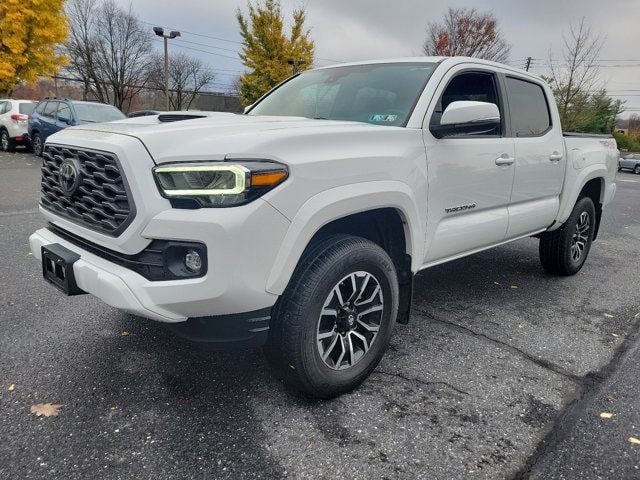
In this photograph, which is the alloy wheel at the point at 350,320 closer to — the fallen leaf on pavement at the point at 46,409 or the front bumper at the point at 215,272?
the front bumper at the point at 215,272

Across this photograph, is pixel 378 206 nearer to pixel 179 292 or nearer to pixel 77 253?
pixel 179 292

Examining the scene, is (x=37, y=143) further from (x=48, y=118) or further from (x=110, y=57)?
(x=110, y=57)

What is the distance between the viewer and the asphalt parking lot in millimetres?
2117

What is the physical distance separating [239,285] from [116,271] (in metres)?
0.58

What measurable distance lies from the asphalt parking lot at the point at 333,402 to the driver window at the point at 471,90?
151 cm

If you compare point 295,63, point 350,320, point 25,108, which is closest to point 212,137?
point 350,320

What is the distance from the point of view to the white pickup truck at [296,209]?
2.03 meters

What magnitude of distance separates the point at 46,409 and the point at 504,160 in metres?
3.20

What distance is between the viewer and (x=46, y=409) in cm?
243

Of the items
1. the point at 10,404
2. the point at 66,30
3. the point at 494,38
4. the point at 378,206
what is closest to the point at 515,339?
the point at 378,206

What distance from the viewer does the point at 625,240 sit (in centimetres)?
725

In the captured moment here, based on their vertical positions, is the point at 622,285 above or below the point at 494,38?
below

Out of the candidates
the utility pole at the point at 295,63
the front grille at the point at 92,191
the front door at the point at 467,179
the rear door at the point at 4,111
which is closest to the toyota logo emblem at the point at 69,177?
the front grille at the point at 92,191

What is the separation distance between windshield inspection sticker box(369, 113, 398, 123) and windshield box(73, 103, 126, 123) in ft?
33.8
